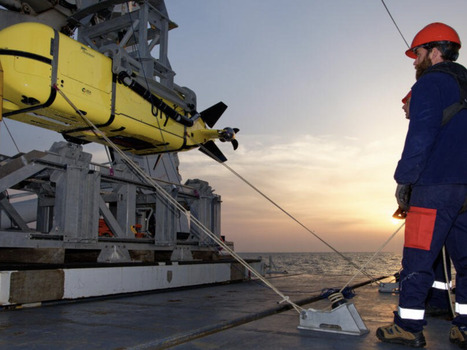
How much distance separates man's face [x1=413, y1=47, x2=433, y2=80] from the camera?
3708 millimetres

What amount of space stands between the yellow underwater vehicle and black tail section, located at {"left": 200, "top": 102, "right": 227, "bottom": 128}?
0.73 meters

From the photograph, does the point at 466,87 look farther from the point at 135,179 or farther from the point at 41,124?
the point at 41,124

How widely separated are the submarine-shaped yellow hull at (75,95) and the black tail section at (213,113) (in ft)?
3.99

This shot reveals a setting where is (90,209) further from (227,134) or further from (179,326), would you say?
(227,134)

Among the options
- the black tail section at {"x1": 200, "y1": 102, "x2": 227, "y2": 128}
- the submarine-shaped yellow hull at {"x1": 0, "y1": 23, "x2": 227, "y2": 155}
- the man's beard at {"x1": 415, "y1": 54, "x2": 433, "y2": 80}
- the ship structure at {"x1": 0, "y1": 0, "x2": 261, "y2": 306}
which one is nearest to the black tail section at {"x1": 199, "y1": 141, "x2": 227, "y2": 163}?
the ship structure at {"x1": 0, "y1": 0, "x2": 261, "y2": 306}

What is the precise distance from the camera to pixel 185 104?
9469 millimetres

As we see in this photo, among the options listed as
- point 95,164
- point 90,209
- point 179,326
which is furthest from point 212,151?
point 179,326

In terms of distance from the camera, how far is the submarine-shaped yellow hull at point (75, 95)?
20.4ft

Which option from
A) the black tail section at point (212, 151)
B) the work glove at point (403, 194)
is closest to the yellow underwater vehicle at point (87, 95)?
the black tail section at point (212, 151)

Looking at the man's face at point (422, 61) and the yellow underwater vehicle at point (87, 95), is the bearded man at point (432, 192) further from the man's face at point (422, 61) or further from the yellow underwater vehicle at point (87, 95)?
the yellow underwater vehicle at point (87, 95)

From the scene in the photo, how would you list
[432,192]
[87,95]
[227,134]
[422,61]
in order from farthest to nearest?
1. [227,134]
2. [87,95]
3. [422,61]
4. [432,192]

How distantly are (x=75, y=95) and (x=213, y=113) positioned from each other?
4265 mm

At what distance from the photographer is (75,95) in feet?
22.2

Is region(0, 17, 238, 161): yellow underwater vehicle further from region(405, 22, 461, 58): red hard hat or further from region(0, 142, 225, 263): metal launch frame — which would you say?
region(405, 22, 461, 58): red hard hat
